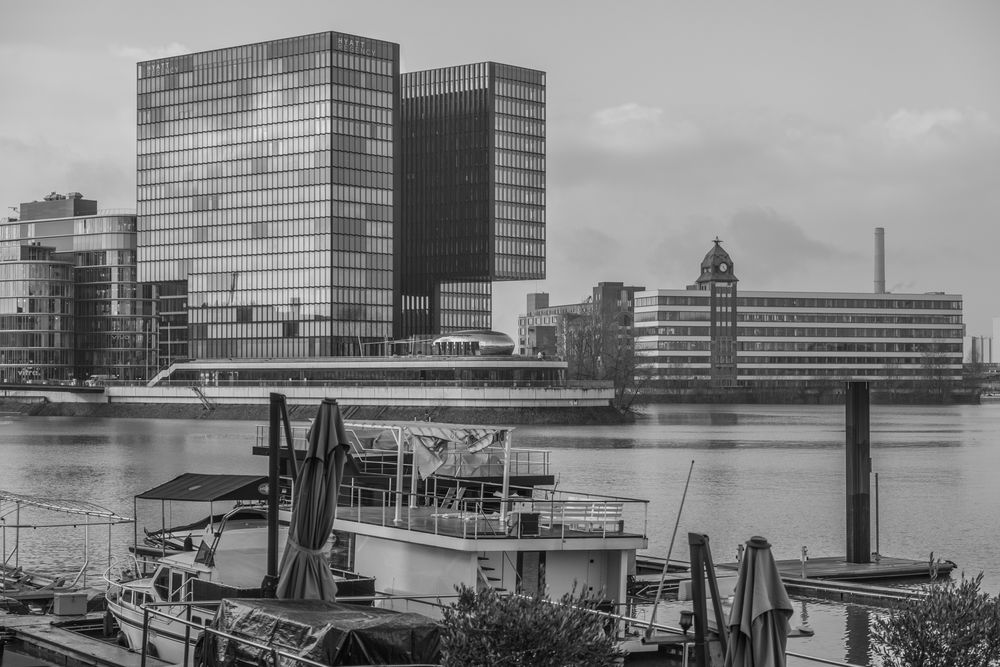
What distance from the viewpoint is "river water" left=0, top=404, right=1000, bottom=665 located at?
55.6 metres

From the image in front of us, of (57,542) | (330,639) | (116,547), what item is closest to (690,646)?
(330,639)

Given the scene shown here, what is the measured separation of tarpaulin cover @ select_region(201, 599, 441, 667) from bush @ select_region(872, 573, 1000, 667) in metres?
6.83

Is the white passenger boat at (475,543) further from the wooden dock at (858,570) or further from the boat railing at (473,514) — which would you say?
the wooden dock at (858,570)

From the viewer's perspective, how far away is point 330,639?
21.5 m

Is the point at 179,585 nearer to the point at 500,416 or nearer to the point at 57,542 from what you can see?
the point at 57,542

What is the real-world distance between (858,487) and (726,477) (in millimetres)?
47364

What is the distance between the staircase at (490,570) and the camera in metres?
30.0

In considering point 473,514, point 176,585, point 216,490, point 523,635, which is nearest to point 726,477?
point 216,490

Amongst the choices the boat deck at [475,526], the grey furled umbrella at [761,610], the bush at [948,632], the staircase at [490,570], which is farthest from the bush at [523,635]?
the staircase at [490,570]

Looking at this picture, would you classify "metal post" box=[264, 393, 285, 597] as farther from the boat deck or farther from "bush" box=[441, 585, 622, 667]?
"bush" box=[441, 585, 622, 667]

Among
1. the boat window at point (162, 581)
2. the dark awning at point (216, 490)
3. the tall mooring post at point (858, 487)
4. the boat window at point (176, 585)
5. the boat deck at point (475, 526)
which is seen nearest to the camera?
the boat deck at point (475, 526)

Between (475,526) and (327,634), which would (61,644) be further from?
(327,634)

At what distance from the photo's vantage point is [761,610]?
1806 centimetres

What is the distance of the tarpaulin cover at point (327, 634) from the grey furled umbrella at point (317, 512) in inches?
118
